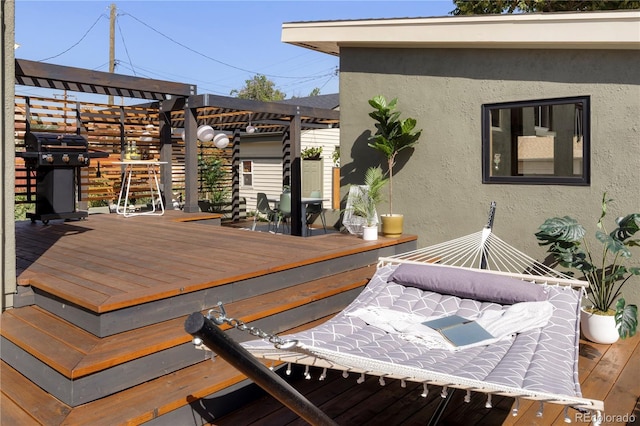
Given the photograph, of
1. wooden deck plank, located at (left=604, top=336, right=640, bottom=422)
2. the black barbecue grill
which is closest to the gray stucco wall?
wooden deck plank, located at (left=604, top=336, right=640, bottom=422)

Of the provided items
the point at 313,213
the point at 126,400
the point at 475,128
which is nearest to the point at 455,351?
the point at 126,400

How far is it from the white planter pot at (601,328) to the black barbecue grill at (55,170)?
5999mm

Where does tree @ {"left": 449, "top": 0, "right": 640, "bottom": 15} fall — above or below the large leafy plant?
above

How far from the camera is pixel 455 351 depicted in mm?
2730

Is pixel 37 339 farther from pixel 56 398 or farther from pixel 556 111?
pixel 556 111

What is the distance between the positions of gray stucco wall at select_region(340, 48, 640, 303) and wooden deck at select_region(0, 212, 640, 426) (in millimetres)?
1446

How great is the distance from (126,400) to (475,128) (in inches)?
172

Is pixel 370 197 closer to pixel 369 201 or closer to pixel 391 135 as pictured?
pixel 369 201

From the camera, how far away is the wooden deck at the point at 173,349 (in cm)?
252

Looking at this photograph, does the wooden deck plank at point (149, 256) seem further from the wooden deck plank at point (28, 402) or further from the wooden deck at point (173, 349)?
the wooden deck plank at point (28, 402)

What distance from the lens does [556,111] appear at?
4957mm

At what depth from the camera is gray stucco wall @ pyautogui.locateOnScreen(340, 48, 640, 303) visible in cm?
457

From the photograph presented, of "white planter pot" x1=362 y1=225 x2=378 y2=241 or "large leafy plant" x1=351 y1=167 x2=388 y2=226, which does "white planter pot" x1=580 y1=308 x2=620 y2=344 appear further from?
"large leafy plant" x1=351 y1=167 x2=388 y2=226

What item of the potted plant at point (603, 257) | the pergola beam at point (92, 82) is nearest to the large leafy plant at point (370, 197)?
the potted plant at point (603, 257)
